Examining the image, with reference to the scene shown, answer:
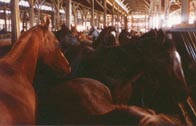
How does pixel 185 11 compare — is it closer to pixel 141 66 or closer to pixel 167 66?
pixel 141 66

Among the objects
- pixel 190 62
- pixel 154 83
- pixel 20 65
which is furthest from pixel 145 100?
pixel 20 65

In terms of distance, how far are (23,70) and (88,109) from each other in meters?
0.88

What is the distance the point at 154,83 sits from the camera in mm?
4926

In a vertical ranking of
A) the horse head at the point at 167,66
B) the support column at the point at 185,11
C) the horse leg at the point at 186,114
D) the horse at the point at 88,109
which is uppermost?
the support column at the point at 185,11

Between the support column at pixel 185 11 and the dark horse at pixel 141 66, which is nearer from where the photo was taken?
the dark horse at pixel 141 66

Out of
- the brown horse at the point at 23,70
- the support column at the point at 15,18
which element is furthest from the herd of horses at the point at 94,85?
the support column at the point at 15,18

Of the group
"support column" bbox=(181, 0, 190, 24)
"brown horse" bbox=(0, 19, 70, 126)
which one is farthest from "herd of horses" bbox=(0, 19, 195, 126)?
"support column" bbox=(181, 0, 190, 24)

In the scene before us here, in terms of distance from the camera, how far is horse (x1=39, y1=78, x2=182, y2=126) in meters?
3.09

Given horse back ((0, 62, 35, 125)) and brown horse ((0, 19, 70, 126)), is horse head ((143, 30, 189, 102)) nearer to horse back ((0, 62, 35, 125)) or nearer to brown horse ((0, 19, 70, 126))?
brown horse ((0, 19, 70, 126))

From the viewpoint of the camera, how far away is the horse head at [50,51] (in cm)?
392

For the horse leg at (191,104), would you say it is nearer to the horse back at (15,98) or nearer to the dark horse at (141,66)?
the dark horse at (141,66)

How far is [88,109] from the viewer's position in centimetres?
349

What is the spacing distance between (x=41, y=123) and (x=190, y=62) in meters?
2.85

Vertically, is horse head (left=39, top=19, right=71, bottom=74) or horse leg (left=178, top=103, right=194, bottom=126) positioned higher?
horse head (left=39, top=19, right=71, bottom=74)
